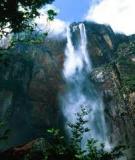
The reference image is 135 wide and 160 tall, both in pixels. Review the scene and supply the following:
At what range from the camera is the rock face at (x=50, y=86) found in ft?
191

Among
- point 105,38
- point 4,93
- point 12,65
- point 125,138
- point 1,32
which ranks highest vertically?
point 105,38

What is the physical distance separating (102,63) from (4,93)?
28870 millimetres

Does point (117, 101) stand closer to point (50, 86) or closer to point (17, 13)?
point (50, 86)

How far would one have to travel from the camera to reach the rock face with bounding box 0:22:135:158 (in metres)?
58.3

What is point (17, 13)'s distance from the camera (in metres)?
16.5

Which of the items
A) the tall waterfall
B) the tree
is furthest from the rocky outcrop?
the tree

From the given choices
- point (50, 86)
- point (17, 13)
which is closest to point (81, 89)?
point (50, 86)

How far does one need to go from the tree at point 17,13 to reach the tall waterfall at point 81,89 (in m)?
43.6

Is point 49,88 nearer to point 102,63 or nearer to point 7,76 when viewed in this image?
point 7,76

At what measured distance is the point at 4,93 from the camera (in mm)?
57906

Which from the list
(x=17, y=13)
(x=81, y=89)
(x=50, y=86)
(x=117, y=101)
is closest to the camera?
(x=17, y=13)

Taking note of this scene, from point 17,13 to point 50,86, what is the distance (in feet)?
165

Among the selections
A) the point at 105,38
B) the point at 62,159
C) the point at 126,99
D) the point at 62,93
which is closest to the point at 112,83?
the point at 126,99

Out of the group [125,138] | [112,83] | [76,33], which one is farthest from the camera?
[76,33]
